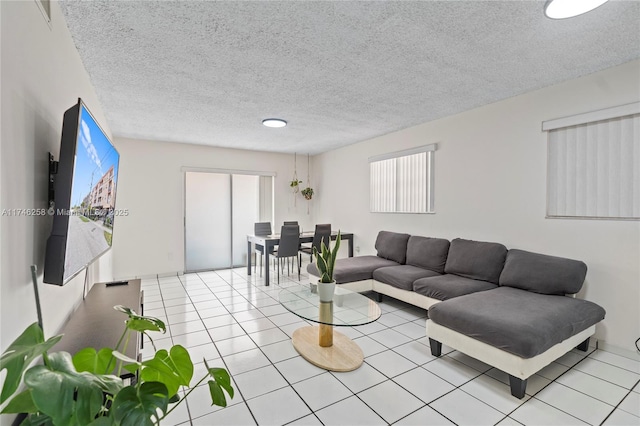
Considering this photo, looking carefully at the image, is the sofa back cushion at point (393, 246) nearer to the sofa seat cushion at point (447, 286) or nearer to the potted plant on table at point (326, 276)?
the sofa seat cushion at point (447, 286)

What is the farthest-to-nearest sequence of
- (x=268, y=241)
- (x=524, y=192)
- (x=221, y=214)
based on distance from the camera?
1. (x=221, y=214)
2. (x=268, y=241)
3. (x=524, y=192)

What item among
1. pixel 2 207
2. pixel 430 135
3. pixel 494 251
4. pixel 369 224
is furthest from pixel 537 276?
pixel 2 207

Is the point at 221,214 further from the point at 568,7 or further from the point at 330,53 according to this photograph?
the point at 568,7

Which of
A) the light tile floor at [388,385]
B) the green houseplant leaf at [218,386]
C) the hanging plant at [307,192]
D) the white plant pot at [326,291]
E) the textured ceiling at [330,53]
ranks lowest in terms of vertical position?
the light tile floor at [388,385]

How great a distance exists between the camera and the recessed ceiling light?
3.96m

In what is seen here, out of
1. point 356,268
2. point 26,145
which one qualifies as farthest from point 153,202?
point 26,145

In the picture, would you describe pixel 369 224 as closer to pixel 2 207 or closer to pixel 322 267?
pixel 322 267

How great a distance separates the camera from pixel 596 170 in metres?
2.71

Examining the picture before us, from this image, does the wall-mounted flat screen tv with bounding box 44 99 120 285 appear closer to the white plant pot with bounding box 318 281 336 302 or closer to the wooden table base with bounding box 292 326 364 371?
the white plant pot with bounding box 318 281 336 302

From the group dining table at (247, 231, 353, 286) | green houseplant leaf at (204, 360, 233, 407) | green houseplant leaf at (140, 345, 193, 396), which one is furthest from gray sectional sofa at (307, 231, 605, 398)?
green houseplant leaf at (140, 345, 193, 396)

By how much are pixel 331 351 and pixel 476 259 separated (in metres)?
1.90

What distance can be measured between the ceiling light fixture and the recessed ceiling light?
2.90 m

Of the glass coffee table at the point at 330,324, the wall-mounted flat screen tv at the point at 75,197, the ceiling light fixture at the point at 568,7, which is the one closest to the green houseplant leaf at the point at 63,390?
the wall-mounted flat screen tv at the point at 75,197

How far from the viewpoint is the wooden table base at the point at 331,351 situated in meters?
2.37
